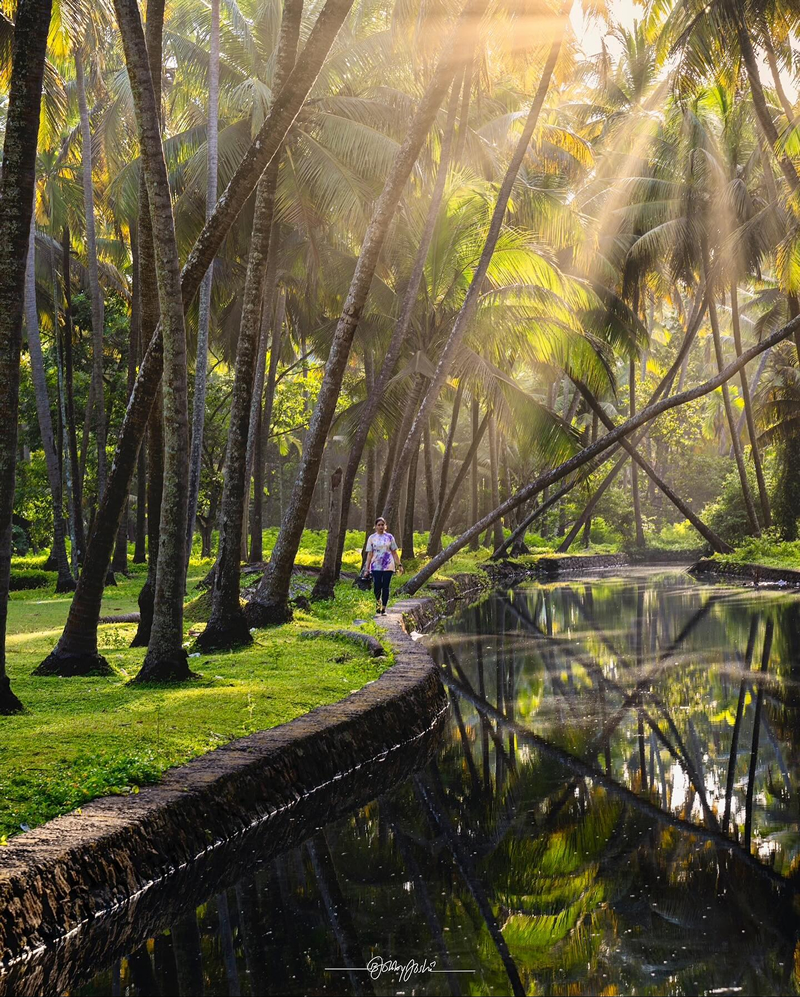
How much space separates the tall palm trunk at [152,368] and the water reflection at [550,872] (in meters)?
3.67

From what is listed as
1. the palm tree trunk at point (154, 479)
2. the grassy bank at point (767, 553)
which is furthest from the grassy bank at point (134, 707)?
the grassy bank at point (767, 553)

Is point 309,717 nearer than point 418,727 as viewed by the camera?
Yes

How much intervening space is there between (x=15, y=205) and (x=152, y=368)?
2.70 meters

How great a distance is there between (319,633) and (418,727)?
166 inches

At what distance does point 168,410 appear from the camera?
10.6 metres

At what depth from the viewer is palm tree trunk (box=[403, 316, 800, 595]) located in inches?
800

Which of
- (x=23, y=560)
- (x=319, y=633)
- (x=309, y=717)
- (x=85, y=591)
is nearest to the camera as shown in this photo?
(x=309, y=717)

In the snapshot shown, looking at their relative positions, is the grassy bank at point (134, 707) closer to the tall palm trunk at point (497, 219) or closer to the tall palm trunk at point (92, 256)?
the tall palm trunk at point (497, 219)

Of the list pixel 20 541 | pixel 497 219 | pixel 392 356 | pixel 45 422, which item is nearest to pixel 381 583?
pixel 392 356

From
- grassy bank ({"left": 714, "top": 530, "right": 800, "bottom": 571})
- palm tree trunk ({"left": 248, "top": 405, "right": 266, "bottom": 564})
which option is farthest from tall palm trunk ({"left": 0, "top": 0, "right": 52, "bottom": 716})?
grassy bank ({"left": 714, "top": 530, "right": 800, "bottom": 571})

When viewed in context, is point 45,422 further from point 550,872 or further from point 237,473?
point 550,872

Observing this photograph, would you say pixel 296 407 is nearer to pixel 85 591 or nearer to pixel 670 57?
pixel 670 57

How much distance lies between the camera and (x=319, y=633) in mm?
14273

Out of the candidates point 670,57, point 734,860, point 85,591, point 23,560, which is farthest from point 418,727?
point 23,560
